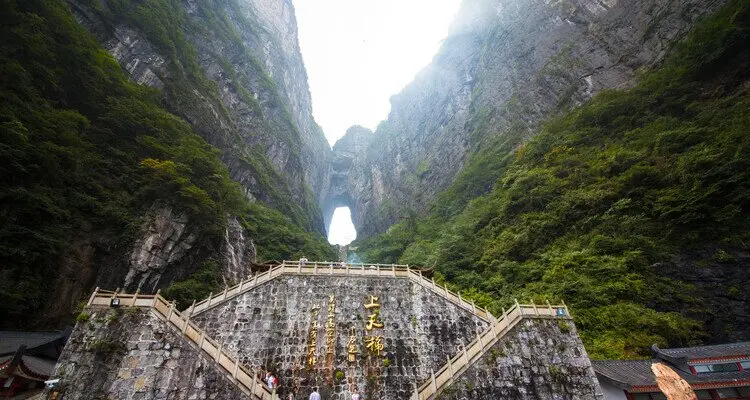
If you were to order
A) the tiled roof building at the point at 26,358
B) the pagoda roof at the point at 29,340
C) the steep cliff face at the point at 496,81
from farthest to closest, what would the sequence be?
the steep cliff face at the point at 496,81 → the pagoda roof at the point at 29,340 → the tiled roof building at the point at 26,358

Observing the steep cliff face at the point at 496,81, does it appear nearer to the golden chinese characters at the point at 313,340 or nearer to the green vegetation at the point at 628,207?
the green vegetation at the point at 628,207

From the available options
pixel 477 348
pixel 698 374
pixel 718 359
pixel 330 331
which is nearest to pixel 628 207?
pixel 718 359

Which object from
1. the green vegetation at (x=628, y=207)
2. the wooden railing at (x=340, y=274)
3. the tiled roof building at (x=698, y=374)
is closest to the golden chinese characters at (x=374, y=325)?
the wooden railing at (x=340, y=274)

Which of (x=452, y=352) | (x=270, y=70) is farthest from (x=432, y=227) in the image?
(x=270, y=70)

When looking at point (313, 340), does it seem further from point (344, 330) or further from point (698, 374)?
point (698, 374)

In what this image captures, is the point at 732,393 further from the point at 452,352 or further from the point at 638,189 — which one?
the point at 638,189
